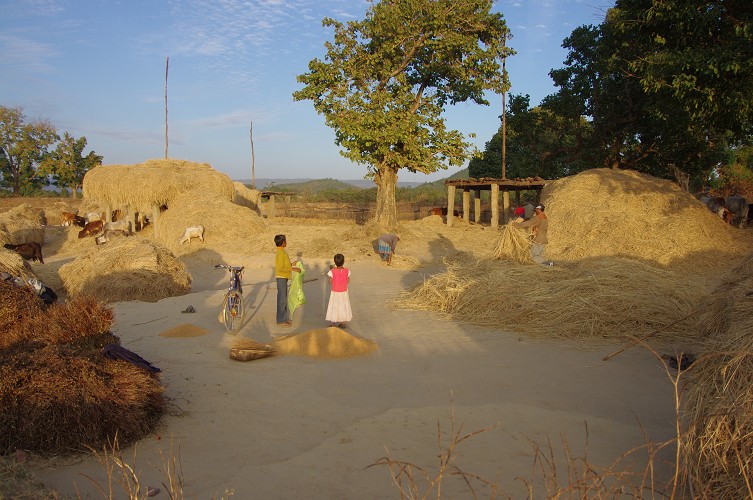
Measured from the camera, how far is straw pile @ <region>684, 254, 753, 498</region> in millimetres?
2938

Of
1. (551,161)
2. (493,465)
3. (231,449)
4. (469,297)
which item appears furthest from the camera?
(551,161)

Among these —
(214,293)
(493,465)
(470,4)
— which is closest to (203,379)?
(493,465)

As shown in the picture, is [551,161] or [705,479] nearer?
[705,479]

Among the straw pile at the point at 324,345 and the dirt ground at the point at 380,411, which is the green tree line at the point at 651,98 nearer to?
the dirt ground at the point at 380,411

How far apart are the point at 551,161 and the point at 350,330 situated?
18142 mm

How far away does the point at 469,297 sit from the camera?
8.73 m

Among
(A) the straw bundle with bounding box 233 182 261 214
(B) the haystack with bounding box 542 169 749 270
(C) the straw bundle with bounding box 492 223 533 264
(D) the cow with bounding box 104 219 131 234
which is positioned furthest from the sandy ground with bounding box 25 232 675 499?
(A) the straw bundle with bounding box 233 182 261 214

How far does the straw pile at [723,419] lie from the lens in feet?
9.64

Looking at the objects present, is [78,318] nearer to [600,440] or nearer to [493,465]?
[493,465]

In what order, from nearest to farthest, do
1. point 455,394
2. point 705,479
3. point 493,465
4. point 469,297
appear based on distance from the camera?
point 705,479 → point 493,465 → point 455,394 → point 469,297

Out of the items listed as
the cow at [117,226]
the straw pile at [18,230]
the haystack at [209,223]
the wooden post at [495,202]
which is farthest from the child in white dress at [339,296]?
the cow at [117,226]

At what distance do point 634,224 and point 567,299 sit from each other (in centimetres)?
812

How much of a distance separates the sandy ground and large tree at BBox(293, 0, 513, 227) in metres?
11.4

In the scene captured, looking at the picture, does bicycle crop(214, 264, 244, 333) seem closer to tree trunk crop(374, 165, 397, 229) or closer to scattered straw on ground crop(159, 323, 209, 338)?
scattered straw on ground crop(159, 323, 209, 338)
